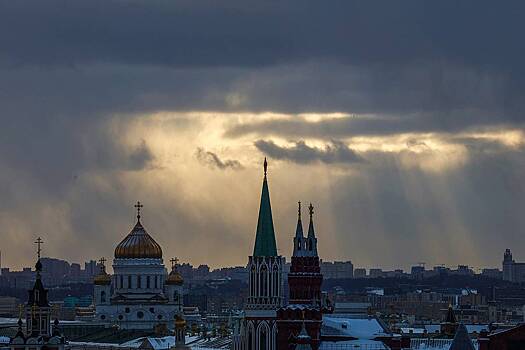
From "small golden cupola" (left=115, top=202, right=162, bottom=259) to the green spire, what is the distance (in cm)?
4579

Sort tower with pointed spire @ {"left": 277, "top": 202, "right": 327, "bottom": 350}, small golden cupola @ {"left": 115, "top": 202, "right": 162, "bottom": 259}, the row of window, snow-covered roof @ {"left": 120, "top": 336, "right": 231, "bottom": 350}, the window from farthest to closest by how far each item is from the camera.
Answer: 1. small golden cupola @ {"left": 115, "top": 202, "right": 162, "bottom": 259}
2. snow-covered roof @ {"left": 120, "top": 336, "right": 231, "bottom": 350}
3. the row of window
4. the window
5. tower with pointed spire @ {"left": 277, "top": 202, "right": 327, "bottom": 350}

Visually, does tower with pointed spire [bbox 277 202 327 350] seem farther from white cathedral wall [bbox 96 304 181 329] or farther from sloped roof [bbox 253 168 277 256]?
white cathedral wall [bbox 96 304 181 329]

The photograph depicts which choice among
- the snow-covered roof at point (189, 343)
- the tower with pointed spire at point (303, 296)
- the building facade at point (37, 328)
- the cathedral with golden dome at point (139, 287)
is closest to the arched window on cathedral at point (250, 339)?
the tower with pointed spire at point (303, 296)

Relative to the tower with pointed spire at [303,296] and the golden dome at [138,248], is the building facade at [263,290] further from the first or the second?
the golden dome at [138,248]

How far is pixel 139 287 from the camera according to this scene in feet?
519

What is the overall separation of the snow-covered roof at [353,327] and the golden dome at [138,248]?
2143 inches

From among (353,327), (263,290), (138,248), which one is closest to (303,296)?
(353,327)

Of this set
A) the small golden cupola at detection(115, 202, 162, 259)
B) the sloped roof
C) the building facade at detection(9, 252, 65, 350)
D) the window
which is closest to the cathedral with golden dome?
the small golden cupola at detection(115, 202, 162, 259)

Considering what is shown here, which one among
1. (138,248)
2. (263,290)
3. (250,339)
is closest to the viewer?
(250,339)

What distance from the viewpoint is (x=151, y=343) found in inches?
5162

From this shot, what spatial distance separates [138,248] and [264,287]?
160 feet

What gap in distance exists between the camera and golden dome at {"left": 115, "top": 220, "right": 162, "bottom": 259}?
15638 cm

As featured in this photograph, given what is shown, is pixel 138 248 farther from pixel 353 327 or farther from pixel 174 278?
pixel 353 327

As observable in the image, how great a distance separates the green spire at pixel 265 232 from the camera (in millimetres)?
109875
